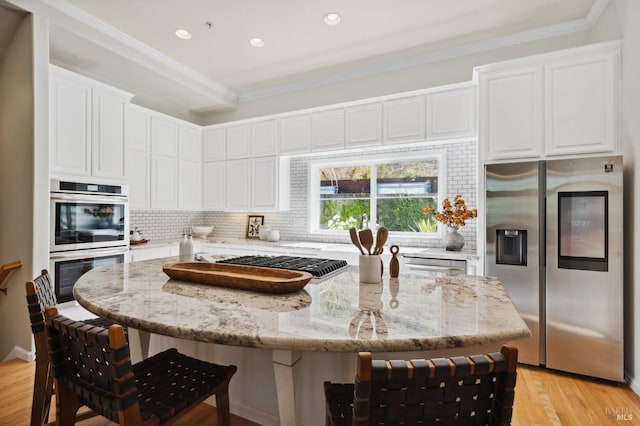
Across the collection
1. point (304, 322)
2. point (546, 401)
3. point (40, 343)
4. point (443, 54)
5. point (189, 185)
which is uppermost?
point (443, 54)

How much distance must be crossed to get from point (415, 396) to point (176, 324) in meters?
0.71

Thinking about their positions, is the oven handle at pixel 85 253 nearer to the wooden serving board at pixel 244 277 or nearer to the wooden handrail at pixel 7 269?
the wooden handrail at pixel 7 269

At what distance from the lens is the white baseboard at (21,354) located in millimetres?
2674

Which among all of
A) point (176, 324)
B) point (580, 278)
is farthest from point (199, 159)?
point (580, 278)

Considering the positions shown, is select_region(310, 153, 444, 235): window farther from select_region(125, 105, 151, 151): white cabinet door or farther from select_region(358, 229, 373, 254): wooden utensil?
select_region(358, 229, 373, 254): wooden utensil

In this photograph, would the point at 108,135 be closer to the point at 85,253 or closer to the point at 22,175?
the point at 22,175

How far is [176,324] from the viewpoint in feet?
3.25

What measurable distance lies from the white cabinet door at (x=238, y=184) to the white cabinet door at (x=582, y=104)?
11.3 ft

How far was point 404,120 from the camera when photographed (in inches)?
138

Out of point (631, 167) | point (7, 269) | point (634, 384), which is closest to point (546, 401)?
point (634, 384)

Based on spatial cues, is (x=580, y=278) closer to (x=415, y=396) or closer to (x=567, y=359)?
(x=567, y=359)

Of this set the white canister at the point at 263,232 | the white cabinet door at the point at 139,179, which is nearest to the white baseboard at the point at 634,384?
the white canister at the point at 263,232

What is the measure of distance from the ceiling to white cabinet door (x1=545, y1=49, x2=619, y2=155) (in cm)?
65

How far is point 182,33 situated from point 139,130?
132 cm
